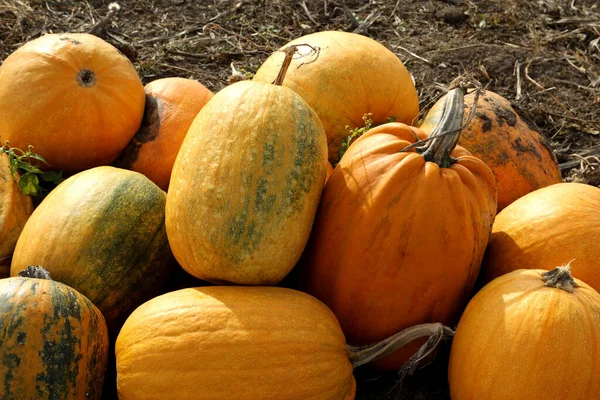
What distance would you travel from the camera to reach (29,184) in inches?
125

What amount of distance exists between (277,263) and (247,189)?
1.07 feet

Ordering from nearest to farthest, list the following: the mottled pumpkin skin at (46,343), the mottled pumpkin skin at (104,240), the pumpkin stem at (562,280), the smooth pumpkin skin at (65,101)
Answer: the mottled pumpkin skin at (46,343), the pumpkin stem at (562,280), the mottled pumpkin skin at (104,240), the smooth pumpkin skin at (65,101)

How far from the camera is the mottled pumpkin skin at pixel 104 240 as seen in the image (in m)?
2.80

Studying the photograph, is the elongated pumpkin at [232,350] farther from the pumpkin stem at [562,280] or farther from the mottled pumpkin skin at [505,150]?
the mottled pumpkin skin at [505,150]

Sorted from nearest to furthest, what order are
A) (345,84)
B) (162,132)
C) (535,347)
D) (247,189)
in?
(535,347)
(247,189)
(162,132)
(345,84)

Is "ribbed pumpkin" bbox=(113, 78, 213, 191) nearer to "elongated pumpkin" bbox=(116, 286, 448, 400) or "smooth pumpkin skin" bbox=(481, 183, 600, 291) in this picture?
"elongated pumpkin" bbox=(116, 286, 448, 400)

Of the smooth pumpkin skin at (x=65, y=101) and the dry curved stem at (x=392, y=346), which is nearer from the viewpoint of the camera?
the dry curved stem at (x=392, y=346)

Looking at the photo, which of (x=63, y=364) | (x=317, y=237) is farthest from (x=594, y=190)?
(x=63, y=364)

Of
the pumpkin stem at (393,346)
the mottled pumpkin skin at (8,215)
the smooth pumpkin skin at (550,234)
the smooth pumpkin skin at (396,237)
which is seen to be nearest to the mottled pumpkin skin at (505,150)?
the smooth pumpkin skin at (550,234)

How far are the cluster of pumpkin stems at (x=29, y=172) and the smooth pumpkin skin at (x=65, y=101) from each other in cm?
6

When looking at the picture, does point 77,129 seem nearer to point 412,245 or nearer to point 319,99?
point 319,99

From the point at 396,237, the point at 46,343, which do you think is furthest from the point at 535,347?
the point at 46,343

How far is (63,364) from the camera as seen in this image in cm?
241

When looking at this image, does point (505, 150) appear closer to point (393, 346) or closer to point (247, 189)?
point (393, 346)
